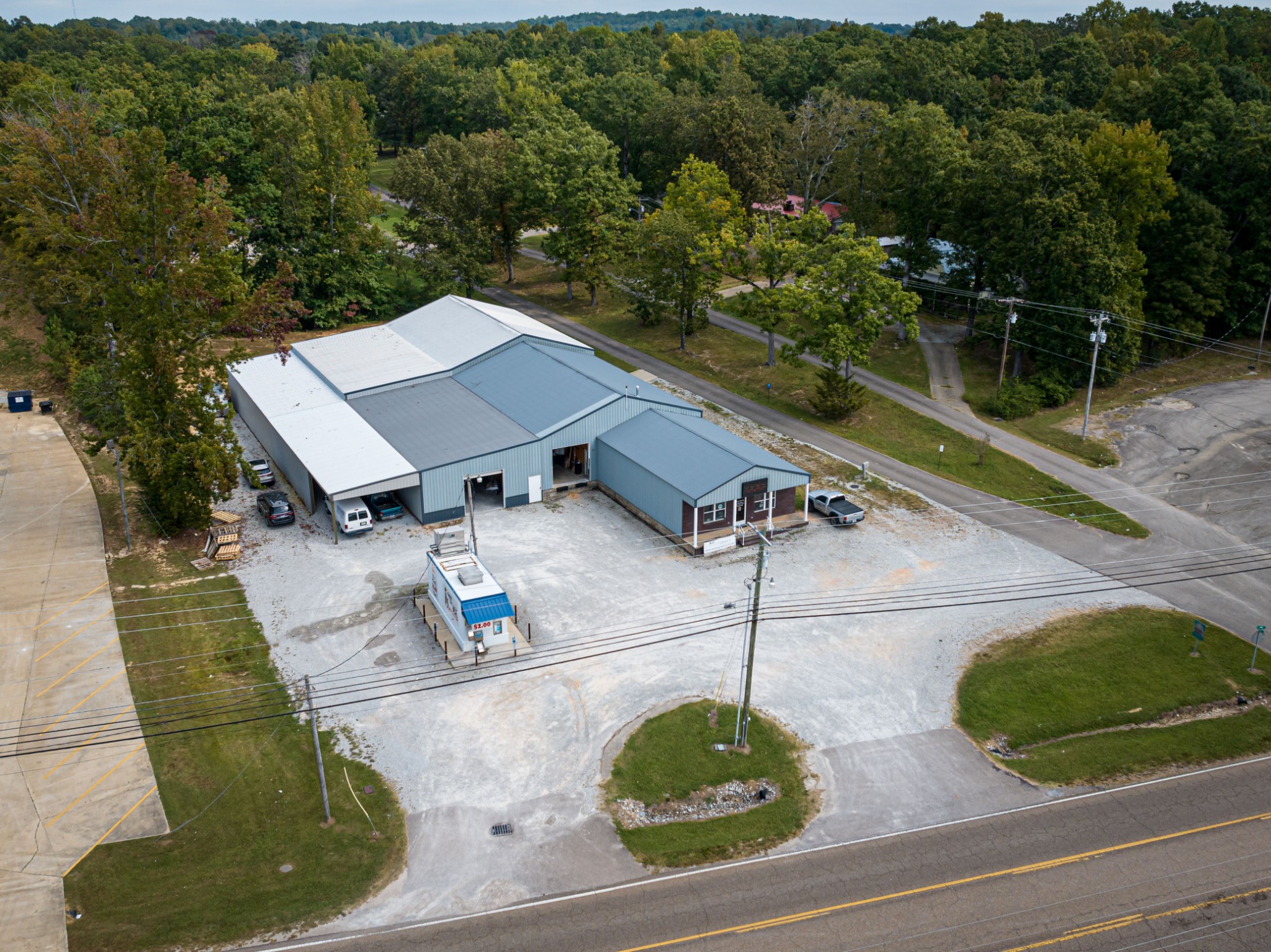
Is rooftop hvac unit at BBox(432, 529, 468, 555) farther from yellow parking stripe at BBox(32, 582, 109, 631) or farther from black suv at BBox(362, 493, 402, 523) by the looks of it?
yellow parking stripe at BBox(32, 582, 109, 631)

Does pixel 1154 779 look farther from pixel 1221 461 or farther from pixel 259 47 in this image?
pixel 259 47

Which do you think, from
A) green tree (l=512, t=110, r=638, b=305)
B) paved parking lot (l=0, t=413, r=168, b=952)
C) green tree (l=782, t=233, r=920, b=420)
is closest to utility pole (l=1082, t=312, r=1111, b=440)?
green tree (l=782, t=233, r=920, b=420)

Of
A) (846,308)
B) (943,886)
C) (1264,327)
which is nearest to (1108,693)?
(943,886)

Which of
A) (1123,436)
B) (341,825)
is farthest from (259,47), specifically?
(341,825)

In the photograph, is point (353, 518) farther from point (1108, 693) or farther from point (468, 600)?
point (1108, 693)

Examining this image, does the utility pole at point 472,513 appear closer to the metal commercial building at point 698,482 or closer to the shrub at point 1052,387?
the metal commercial building at point 698,482
